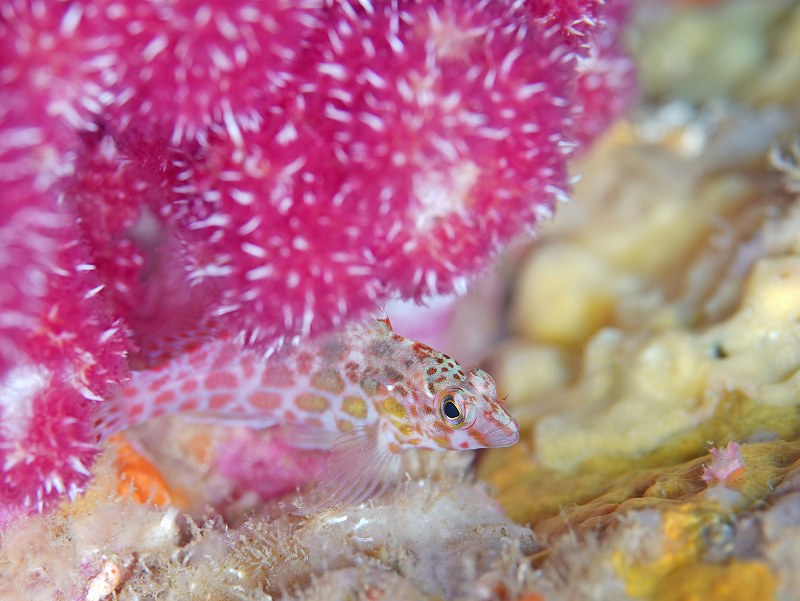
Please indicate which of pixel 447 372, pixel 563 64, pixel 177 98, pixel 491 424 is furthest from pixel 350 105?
pixel 491 424

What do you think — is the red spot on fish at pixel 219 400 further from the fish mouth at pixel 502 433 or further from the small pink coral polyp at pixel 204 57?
the small pink coral polyp at pixel 204 57

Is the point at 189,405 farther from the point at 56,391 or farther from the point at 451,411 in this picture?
the point at 451,411

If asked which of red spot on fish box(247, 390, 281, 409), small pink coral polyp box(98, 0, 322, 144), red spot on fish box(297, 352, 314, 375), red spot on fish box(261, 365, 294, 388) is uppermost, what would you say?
small pink coral polyp box(98, 0, 322, 144)

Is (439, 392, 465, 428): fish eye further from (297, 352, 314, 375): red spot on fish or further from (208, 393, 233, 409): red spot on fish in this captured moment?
(208, 393, 233, 409): red spot on fish

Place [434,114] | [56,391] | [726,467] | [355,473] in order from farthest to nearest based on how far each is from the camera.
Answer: [355,473] → [726,467] → [56,391] → [434,114]

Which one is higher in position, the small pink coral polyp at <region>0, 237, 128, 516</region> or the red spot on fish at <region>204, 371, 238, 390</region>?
the small pink coral polyp at <region>0, 237, 128, 516</region>

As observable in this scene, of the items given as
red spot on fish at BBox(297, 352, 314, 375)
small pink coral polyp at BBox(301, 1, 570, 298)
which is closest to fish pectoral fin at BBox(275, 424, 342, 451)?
red spot on fish at BBox(297, 352, 314, 375)

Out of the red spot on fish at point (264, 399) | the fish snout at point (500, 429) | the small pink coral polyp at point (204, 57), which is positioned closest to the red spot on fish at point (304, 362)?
the red spot on fish at point (264, 399)

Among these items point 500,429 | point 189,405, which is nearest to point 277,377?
point 189,405
